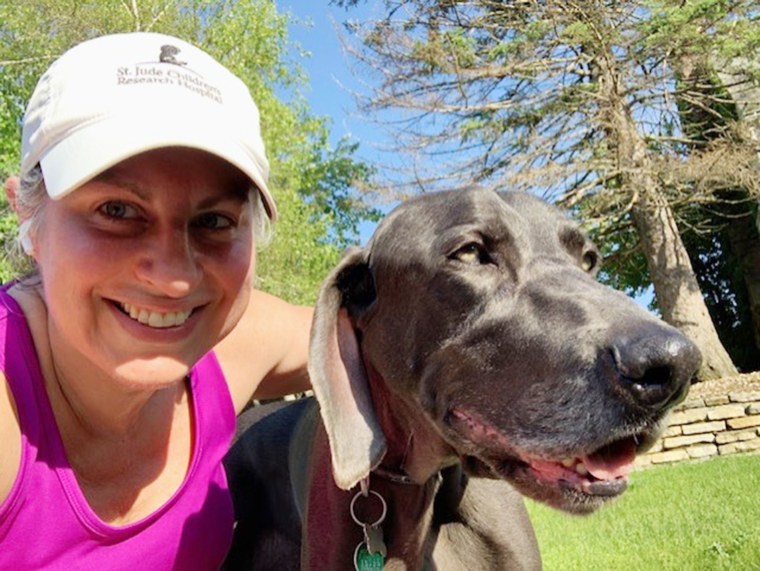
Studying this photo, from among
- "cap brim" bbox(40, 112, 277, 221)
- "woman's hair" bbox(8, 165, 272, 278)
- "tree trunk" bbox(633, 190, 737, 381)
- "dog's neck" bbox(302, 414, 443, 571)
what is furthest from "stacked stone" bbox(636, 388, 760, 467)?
"cap brim" bbox(40, 112, 277, 221)

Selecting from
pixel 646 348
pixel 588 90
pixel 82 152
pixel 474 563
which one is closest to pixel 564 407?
pixel 646 348

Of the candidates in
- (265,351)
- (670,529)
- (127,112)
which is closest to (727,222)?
(670,529)

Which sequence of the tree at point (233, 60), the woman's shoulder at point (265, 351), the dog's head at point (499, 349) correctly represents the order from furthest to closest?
the tree at point (233, 60) → the woman's shoulder at point (265, 351) → the dog's head at point (499, 349)

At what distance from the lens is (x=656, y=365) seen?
6.22ft

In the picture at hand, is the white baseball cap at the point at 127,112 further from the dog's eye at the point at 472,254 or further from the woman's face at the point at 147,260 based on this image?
the dog's eye at the point at 472,254

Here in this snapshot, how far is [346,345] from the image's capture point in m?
2.89

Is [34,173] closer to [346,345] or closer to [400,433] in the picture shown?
[346,345]

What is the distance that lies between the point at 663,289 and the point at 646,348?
12.9 metres

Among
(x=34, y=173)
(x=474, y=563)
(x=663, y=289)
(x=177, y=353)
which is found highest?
(x=34, y=173)

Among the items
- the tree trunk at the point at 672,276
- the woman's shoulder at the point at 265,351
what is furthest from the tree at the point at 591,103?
the woman's shoulder at the point at 265,351

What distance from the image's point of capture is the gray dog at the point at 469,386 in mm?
2098

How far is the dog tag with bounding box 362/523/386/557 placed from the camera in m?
2.71

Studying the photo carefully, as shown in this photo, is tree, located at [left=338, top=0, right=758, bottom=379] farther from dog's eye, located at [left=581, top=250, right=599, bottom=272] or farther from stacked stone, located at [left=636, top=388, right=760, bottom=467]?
dog's eye, located at [left=581, top=250, right=599, bottom=272]

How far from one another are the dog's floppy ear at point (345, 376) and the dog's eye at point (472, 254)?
46cm
